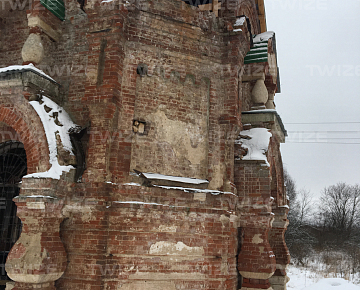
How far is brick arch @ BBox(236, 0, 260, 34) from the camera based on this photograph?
8814 millimetres

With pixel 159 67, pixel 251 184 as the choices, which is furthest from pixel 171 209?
pixel 159 67

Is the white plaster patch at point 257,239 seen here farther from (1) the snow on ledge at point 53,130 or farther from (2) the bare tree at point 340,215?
(2) the bare tree at point 340,215

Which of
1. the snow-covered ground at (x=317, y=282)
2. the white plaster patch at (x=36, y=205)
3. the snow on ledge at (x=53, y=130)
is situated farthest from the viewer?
the snow-covered ground at (x=317, y=282)

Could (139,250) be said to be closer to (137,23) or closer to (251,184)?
(251,184)

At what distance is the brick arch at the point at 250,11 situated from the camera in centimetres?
881

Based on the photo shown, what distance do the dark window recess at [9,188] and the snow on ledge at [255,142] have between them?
15.6 ft

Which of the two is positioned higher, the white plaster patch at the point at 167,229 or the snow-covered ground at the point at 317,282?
the white plaster patch at the point at 167,229

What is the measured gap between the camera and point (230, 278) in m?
6.43

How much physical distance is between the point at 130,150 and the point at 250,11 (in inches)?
238

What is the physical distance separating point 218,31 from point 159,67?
1.68m

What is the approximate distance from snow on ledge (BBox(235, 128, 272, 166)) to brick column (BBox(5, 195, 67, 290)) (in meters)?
4.09

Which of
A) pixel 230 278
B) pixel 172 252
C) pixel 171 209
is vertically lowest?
pixel 230 278

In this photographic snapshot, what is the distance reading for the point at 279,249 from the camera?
9.41 metres

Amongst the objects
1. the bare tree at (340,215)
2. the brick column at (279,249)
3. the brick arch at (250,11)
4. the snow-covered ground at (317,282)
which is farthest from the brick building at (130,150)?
the bare tree at (340,215)
